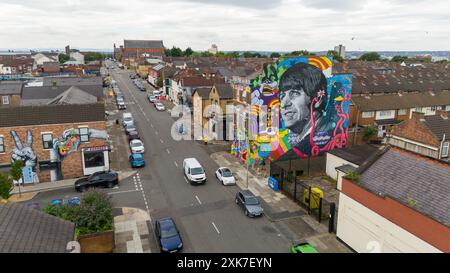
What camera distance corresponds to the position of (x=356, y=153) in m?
33.6

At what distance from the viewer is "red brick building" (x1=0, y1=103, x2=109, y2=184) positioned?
3259 cm

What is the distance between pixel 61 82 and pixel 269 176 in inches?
2110

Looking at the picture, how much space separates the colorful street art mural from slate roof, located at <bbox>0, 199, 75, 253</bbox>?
22.3 metres

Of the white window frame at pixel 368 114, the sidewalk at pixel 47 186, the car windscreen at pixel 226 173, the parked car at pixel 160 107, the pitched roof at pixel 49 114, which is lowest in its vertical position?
the sidewalk at pixel 47 186

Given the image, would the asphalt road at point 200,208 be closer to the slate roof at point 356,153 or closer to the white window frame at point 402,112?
the slate roof at point 356,153

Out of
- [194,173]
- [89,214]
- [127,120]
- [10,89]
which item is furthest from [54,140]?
[10,89]

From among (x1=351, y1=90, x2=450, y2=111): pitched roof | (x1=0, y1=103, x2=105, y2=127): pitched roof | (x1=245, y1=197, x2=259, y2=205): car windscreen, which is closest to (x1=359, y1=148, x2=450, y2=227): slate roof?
(x1=245, y1=197, x2=259, y2=205): car windscreen

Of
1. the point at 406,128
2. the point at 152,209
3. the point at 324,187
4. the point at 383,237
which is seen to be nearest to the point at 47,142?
the point at 152,209

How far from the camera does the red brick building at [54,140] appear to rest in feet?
107

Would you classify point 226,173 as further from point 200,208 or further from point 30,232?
point 30,232

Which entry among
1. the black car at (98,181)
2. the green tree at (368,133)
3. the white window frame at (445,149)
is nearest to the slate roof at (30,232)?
the black car at (98,181)

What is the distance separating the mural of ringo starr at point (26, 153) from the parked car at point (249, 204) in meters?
21.2

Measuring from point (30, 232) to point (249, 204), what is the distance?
16.3 m

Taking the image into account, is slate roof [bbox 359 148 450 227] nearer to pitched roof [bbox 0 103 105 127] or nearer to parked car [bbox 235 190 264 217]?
parked car [bbox 235 190 264 217]
